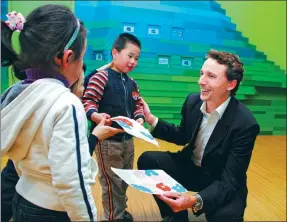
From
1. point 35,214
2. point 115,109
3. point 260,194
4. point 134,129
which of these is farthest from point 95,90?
point 260,194

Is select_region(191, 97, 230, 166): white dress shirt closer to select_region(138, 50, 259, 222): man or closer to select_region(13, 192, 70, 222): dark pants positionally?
select_region(138, 50, 259, 222): man

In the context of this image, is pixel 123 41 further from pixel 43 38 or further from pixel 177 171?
pixel 43 38

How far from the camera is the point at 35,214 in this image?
978 mm

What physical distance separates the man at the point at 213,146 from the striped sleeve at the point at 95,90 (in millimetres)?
345

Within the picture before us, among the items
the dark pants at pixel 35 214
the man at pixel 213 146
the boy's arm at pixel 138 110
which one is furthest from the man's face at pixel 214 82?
the dark pants at pixel 35 214

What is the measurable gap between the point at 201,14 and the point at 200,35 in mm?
265

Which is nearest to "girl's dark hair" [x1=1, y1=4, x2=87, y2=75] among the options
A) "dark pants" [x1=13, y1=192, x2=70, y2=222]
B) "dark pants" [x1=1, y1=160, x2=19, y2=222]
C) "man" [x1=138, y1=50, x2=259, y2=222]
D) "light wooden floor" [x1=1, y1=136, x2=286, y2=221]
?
"dark pants" [x1=13, y1=192, x2=70, y2=222]

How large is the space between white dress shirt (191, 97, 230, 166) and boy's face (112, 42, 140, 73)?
488 mm

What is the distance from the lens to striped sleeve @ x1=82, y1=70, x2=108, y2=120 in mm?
1691

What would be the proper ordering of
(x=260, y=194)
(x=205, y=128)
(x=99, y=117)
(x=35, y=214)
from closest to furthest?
1. (x=35, y=214)
2. (x=99, y=117)
3. (x=205, y=128)
4. (x=260, y=194)

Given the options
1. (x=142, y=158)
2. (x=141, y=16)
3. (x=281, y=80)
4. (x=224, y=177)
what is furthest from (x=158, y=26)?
(x=224, y=177)

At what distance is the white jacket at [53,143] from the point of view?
0.87 m

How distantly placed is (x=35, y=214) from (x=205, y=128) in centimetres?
107

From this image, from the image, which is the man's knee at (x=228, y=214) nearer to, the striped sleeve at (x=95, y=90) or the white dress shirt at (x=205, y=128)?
the white dress shirt at (x=205, y=128)
